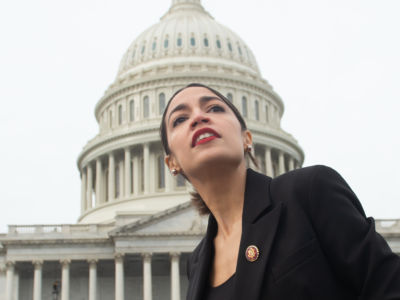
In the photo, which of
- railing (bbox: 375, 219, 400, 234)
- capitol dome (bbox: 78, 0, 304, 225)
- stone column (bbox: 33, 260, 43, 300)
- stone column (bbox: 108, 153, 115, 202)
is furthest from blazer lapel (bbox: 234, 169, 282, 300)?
stone column (bbox: 108, 153, 115, 202)

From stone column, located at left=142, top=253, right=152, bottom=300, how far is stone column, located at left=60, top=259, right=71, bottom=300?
681 centimetres

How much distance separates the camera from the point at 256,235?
3.36m

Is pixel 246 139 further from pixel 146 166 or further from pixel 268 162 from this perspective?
pixel 268 162

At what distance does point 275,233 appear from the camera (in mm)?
3268

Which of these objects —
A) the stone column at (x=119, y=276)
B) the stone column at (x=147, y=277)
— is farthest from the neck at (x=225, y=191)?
the stone column at (x=119, y=276)

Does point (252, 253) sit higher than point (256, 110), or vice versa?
point (256, 110)

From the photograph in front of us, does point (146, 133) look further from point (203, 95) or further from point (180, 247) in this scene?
point (203, 95)

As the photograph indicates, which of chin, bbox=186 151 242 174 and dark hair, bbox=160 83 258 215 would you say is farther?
dark hair, bbox=160 83 258 215

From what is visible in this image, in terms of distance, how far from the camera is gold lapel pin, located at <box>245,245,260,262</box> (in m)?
3.26

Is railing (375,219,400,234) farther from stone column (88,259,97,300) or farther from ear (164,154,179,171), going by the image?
ear (164,154,179,171)

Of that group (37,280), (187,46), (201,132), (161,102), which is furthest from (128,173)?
(201,132)

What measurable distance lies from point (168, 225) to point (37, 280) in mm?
12107

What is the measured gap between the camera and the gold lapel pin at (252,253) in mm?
3262

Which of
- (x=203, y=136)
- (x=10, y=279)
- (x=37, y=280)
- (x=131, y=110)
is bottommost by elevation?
(x=37, y=280)
